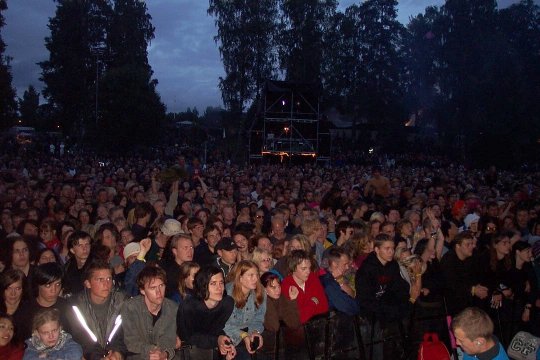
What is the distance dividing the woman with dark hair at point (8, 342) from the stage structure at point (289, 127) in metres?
27.8

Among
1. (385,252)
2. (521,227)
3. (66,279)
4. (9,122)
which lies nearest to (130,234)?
(66,279)

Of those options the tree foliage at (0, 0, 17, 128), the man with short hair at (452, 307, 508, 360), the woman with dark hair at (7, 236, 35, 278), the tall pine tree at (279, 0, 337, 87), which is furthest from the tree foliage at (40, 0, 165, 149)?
the man with short hair at (452, 307, 508, 360)

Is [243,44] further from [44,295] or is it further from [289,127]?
[44,295]

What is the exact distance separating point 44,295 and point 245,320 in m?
1.73

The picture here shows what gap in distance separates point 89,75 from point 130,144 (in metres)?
10.3

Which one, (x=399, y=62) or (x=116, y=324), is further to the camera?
(x=399, y=62)

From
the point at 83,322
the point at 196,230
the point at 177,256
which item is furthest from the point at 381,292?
the point at 83,322

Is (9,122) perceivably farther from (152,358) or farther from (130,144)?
(152,358)

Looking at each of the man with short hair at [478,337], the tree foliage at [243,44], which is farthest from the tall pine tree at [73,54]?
the man with short hair at [478,337]

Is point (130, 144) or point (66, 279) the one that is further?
point (130, 144)

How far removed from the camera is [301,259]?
5160 mm

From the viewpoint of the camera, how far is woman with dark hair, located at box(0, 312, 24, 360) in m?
4.09

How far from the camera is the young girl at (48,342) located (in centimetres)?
394

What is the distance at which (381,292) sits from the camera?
18.3 feet
